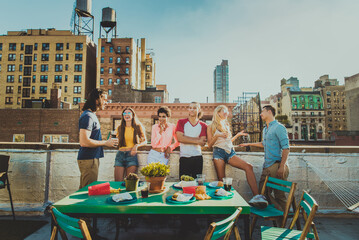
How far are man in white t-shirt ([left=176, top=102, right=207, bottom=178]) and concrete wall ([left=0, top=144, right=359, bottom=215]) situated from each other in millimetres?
661

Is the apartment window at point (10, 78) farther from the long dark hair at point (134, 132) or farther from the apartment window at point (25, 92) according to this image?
the long dark hair at point (134, 132)

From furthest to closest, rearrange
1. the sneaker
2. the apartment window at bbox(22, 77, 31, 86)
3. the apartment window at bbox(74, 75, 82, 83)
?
the apartment window at bbox(22, 77, 31, 86)
the apartment window at bbox(74, 75, 82, 83)
the sneaker

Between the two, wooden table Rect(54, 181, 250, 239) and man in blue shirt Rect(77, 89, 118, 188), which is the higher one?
man in blue shirt Rect(77, 89, 118, 188)

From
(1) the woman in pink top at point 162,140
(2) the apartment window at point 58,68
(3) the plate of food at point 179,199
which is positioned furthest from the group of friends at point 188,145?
(2) the apartment window at point 58,68

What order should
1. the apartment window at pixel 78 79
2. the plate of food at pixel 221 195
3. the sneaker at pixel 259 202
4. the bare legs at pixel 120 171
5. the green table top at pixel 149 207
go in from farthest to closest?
the apartment window at pixel 78 79 < the bare legs at pixel 120 171 < the sneaker at pixel 259 202 < the plate of food at pixel 221 195 < the green table top at pixel 149 207

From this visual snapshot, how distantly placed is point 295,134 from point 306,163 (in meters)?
62.4

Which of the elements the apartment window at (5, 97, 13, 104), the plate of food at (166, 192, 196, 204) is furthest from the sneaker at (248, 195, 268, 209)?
the apartment window at (5, 97, 13, 104)

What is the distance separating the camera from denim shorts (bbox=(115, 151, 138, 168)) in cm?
352

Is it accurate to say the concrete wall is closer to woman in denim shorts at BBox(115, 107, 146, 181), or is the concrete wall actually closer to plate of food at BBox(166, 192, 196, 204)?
woman in denim shorts at BBox(115, 107, 146, 181)

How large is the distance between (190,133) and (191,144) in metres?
0.20

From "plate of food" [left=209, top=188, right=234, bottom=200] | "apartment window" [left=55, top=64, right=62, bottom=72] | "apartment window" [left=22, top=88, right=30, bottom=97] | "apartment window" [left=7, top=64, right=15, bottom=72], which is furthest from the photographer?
"apartment window" [left=7, top=64, right=15, bottom=72]

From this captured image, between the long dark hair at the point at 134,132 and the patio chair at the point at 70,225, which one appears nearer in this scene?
the patio chair at the point at 70,225

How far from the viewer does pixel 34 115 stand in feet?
86.9

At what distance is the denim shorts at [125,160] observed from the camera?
352 cm
